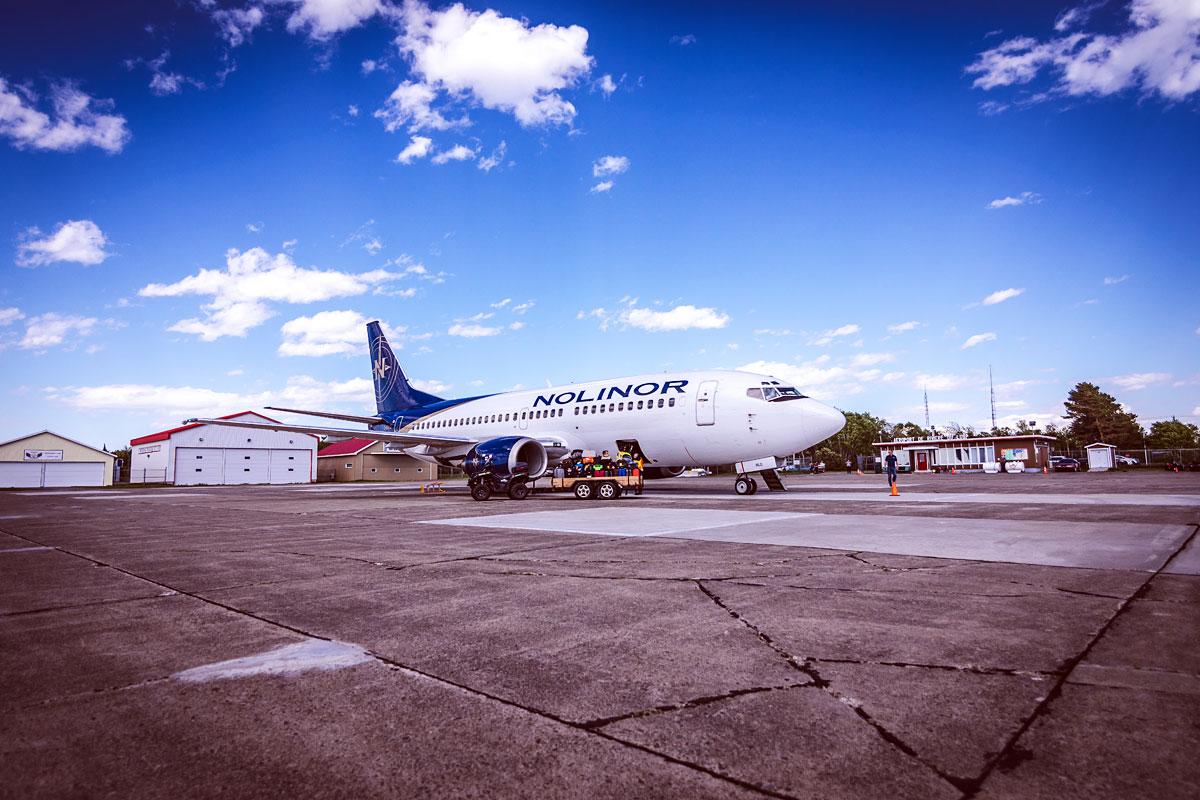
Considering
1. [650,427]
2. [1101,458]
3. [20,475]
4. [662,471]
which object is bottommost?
[1101,458]

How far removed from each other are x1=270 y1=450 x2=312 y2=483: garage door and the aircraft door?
43410 millimetres

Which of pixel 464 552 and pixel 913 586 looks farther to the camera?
pixel 464 552

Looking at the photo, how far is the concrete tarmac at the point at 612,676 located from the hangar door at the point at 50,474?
5723cm

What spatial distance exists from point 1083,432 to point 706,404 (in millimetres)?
90721

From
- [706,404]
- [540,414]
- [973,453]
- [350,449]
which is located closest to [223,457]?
[350,449]

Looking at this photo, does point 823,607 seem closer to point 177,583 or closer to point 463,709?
point 463,709

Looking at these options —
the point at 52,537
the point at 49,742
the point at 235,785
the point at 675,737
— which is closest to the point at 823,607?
the point at 675,737

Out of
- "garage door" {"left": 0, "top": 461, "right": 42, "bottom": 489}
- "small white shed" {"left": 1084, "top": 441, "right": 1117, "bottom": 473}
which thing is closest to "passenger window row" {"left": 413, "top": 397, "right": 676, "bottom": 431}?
"garage door" {"left": 0, "top": 461, "right": 42, "bottom": 489}

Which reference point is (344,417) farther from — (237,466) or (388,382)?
(237,466)

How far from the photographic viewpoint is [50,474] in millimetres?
49625

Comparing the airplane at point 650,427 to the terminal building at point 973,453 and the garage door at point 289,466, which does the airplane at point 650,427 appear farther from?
the terminal building at point 973,453

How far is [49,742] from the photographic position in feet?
7.57

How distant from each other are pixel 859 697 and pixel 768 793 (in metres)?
0.98

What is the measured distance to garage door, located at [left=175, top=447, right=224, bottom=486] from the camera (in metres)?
45.3
